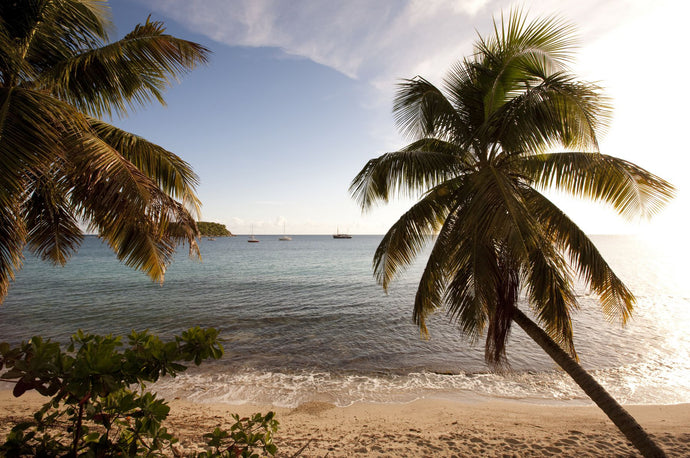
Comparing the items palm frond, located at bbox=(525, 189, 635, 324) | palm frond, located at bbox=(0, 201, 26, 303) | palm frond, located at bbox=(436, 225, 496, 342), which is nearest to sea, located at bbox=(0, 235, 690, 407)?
palm frond, located at bbox=(436, 225, 496, 342)

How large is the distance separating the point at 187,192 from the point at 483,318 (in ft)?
17.2

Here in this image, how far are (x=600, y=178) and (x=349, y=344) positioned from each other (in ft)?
33.5

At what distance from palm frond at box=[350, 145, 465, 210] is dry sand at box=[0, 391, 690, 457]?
4.68 metres

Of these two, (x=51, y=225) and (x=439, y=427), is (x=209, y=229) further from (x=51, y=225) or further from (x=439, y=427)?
(x=439, y=427)

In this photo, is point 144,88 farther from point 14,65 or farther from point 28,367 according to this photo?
point 28,367

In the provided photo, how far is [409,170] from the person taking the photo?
5.50 metres

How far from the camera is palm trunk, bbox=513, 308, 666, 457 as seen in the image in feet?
12.9

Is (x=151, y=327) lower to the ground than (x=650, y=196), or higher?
lower

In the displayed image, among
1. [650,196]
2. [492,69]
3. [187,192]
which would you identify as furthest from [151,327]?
[650,196]

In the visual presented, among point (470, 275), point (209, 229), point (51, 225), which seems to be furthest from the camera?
point (209, 229)

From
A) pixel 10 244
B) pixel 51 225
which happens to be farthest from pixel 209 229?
pixel 10 244

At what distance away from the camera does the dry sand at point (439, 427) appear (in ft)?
18.3

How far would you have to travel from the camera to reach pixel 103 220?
14.6 feet

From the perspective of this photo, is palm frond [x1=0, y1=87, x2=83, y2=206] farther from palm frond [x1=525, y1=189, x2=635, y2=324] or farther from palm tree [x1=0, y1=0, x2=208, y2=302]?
palm frond [x1=525, y1=189, x2=635, y2=324]
